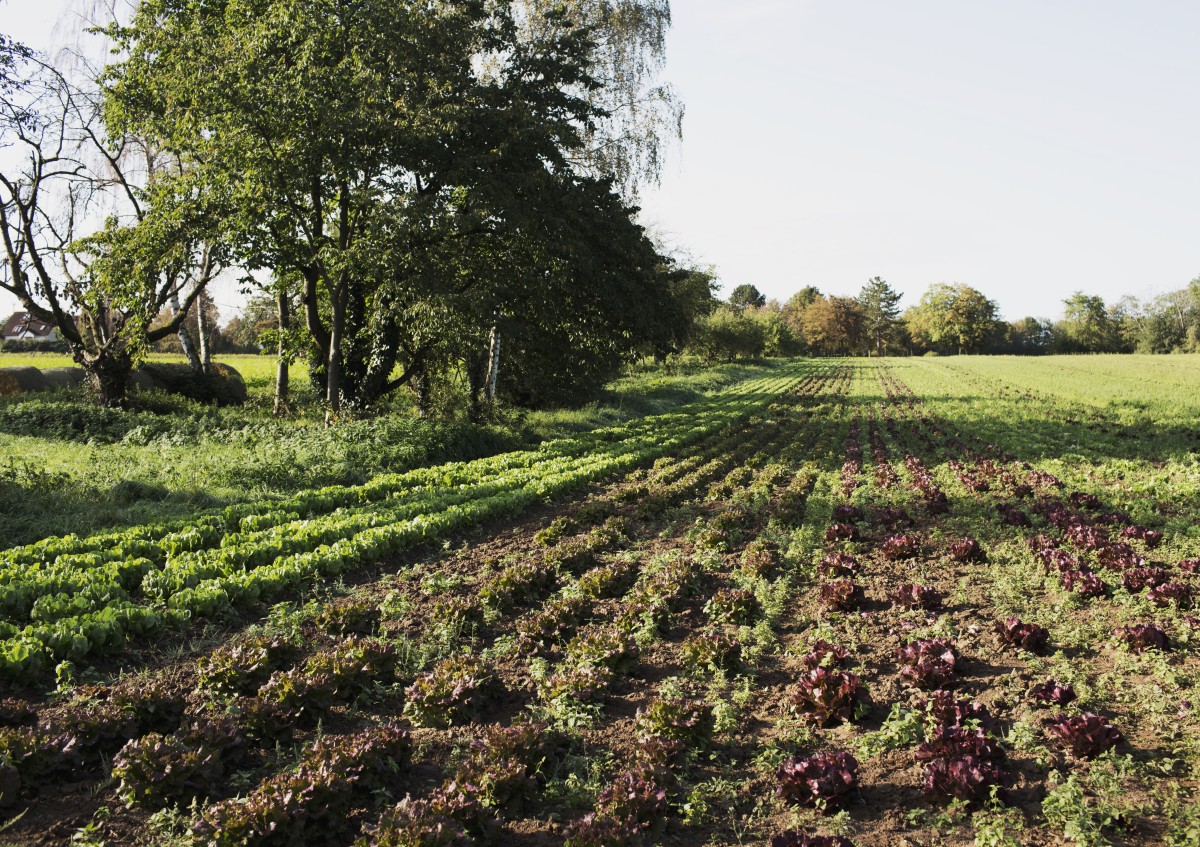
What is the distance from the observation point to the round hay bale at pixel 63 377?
78.9 feet

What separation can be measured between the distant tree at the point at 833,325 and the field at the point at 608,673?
111 meters

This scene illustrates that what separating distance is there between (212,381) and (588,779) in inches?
1045

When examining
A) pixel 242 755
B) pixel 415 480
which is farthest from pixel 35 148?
pixel 242 755

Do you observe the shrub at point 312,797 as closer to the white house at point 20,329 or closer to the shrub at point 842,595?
the shrub at point 842,595

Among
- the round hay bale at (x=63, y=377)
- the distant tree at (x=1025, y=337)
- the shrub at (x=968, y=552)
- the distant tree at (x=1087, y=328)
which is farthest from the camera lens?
the distant tree at (x=1025, y=337)

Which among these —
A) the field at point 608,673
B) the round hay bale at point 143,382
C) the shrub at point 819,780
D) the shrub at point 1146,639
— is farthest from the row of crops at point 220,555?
the round hay bale at point 143,382

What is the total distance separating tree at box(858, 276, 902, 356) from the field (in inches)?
4975

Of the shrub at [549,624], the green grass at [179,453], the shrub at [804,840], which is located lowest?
the shrub at [549,624]

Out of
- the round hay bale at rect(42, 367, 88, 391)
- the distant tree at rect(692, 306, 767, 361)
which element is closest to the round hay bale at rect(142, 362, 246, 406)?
the round hay bale at rect(42, 367, 88, 391)

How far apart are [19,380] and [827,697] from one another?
91.0ft

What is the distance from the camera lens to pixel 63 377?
2469 cm

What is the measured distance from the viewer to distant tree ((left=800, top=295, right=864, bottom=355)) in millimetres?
118500

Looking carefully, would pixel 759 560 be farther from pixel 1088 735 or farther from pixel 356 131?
pixel 356 131

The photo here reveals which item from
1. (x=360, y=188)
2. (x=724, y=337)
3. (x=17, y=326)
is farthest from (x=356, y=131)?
(x=17, y=326)
